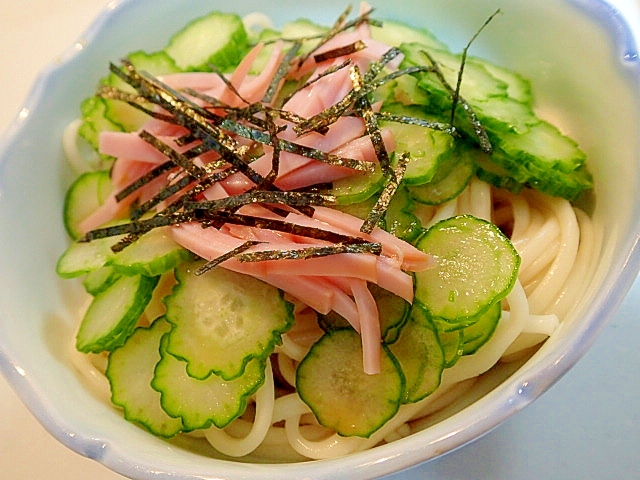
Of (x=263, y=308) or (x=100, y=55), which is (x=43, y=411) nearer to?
(x=263, y=308)

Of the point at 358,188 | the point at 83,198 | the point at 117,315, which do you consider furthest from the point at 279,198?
the point at 83,198

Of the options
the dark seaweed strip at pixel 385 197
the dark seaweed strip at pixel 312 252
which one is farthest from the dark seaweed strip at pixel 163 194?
the dark seaweed strip at pixel 385 197

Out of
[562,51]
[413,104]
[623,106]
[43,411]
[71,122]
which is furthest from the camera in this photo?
[71,122]

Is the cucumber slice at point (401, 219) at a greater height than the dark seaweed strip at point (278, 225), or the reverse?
the cucumber slice at point (401, 219)

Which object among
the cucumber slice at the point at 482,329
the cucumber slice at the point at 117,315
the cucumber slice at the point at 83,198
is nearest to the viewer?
the cucumber slice at the point at 482,329

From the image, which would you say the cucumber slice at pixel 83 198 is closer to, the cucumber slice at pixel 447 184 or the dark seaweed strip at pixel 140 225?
the dark seaweed strip at pixel 140 225

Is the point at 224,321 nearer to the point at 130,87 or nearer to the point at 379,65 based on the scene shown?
the point at 379,65

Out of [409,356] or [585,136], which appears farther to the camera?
[585,136]

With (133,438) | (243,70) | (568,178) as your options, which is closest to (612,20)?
(568,178)
